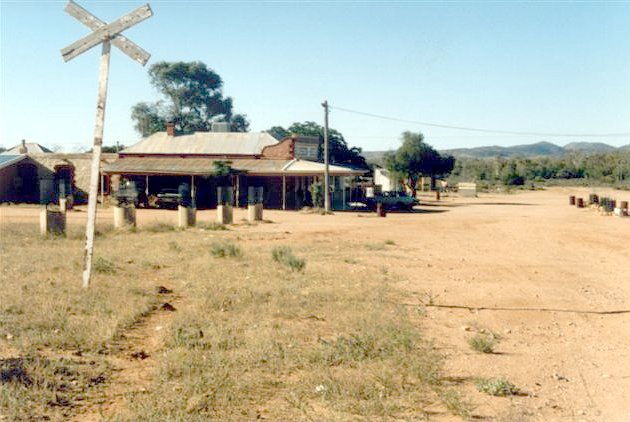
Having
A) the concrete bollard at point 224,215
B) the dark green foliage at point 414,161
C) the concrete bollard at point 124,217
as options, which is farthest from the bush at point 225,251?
the dark green foliage at point 414,161

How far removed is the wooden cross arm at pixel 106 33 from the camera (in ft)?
A: 33.1

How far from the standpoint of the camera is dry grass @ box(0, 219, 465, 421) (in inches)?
214

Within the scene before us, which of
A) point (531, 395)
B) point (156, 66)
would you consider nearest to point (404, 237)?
point (531, 395)

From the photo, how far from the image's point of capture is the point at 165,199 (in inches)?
1430

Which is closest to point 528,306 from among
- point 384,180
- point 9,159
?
point 9,159

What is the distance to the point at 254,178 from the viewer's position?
1483 inches

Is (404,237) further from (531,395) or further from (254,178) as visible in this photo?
(254,178)

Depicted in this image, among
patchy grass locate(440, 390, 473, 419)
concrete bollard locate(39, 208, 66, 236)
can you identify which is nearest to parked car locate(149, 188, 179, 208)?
concrete bollard locate(39, 208, 66, 236)

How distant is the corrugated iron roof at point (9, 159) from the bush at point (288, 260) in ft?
99.5

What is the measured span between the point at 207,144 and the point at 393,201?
1462cm

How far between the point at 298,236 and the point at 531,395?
14996 millimetres

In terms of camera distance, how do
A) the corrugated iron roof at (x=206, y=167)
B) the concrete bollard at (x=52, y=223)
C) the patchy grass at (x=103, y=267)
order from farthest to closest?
1. the corrugated iron roof at (x=206, y=167)
2. the concrete bollard at (x=52, y=223)
3. the patchy grass at (x=103, y=267)

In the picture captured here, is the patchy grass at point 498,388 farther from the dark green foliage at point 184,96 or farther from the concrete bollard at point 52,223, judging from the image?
the dark green foliage at point 184,96

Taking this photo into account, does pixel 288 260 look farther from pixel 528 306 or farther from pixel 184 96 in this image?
pixel 184 96
